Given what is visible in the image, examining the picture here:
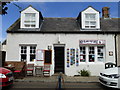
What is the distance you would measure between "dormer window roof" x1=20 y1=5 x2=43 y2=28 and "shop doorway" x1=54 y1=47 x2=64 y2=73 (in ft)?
9.86

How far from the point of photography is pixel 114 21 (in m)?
13.3

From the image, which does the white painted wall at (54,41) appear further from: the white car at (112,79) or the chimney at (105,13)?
the chimney at (105,13)

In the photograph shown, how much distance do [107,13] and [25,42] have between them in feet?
35.1

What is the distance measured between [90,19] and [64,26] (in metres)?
2.65

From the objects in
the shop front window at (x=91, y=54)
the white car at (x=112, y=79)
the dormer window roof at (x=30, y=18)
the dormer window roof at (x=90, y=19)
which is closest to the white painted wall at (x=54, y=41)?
the shop front window at (x=91, y=54)

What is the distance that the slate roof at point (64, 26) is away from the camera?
10883 mm

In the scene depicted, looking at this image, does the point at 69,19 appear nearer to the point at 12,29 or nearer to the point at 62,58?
the point at 62,58

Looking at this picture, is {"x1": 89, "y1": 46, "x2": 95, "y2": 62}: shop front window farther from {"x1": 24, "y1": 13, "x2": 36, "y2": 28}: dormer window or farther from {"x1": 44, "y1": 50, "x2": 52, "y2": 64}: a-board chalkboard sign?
{"x1": 24, "y1": 13, "x2": 36, "y2": 28}: dormer window

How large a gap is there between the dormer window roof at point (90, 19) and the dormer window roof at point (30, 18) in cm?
431

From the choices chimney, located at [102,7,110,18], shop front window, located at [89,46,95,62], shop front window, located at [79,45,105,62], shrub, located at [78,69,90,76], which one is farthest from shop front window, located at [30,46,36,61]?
chimney, located at [102,7,110,18]

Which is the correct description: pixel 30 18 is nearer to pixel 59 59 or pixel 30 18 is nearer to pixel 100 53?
pixel 59 59

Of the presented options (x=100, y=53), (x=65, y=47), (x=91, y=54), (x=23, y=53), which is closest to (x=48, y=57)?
(x=65, y=47)

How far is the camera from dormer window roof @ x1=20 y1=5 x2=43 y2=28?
1138 centimetres

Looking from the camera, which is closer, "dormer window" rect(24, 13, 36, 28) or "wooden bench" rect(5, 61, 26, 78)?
"wooden bench" rect(5, 61, 26, 78)
